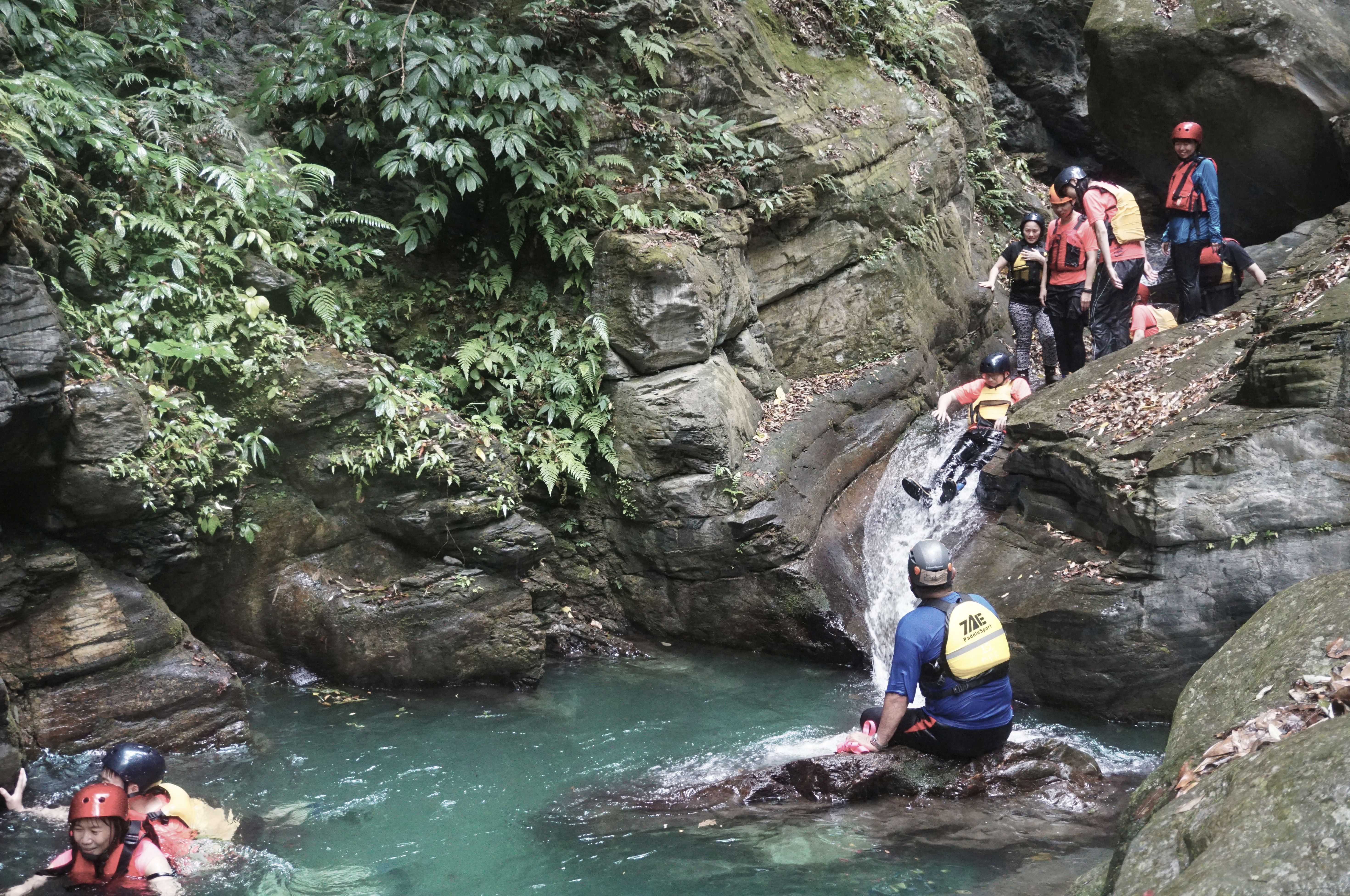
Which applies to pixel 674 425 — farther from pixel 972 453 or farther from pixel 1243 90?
pixel 1243 90

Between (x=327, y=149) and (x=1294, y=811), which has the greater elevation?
(x=327, y=149)

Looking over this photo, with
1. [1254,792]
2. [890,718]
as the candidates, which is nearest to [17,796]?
A: [890,718]

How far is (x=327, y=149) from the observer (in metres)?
10.3

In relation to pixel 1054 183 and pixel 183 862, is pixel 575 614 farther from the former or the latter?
pixel 1054 183

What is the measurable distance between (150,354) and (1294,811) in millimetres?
8176

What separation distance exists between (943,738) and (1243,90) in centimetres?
1211

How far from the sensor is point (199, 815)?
5.75 meters

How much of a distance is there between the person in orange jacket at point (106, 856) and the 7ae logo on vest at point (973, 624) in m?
4.78

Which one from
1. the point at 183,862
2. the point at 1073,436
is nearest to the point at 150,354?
the point at 183,862

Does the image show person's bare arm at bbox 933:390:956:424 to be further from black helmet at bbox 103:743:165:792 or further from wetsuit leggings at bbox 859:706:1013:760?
black helmet at bbox 103:743:165:792

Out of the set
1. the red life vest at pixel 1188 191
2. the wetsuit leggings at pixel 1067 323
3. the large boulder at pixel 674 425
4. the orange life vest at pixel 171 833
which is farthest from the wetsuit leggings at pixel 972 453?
the orange life vest at pixel 171 833

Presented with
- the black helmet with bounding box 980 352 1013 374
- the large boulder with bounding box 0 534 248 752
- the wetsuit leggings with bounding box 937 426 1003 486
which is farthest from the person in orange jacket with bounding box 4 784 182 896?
the black helmet with bounding box 980 352 1013 374

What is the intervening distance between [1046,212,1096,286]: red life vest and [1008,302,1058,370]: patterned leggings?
49 cm

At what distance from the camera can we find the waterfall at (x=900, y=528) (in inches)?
369
